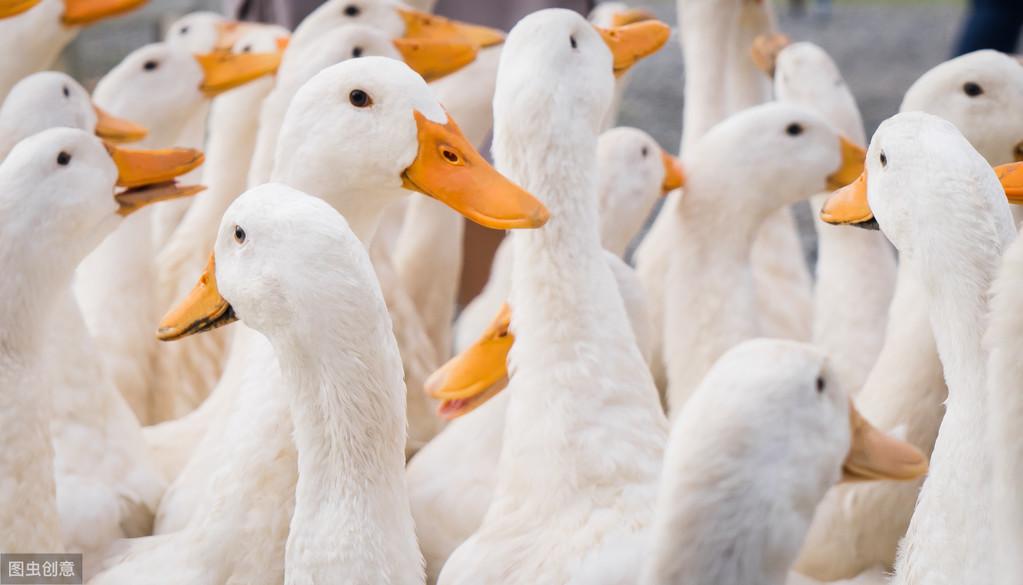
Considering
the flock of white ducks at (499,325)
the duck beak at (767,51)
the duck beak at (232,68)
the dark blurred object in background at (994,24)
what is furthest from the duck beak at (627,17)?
the dark blurred object in background at (994,24)

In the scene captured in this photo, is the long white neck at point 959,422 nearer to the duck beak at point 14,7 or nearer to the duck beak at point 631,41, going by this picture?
the duck beak at point 631,41

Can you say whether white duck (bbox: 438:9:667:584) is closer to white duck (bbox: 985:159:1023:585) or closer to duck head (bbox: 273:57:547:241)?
duck head (bbox: 273:57:547:241)

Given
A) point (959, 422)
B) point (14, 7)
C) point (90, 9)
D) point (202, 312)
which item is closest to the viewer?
point (959, 422)

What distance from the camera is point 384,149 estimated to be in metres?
2.74

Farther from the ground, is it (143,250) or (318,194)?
(318,194)

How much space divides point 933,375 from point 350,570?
1366 millimetres

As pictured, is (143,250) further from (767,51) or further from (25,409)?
(767,51)

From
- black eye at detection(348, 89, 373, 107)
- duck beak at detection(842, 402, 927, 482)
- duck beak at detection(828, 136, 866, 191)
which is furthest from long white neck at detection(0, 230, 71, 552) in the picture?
duck beak at detection(828, 136, 866, 191)

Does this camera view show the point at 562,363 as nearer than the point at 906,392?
Yes

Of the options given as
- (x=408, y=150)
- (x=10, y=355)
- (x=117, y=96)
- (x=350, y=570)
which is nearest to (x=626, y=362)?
(x=408, y=150)

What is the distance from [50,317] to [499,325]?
2.92 ft

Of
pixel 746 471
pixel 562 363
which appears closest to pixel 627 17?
pixel 562 363

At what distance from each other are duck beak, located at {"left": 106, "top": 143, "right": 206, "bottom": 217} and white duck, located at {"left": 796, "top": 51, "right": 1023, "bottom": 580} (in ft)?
4.98

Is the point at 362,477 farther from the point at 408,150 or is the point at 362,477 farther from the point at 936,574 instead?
the point at 936,574
